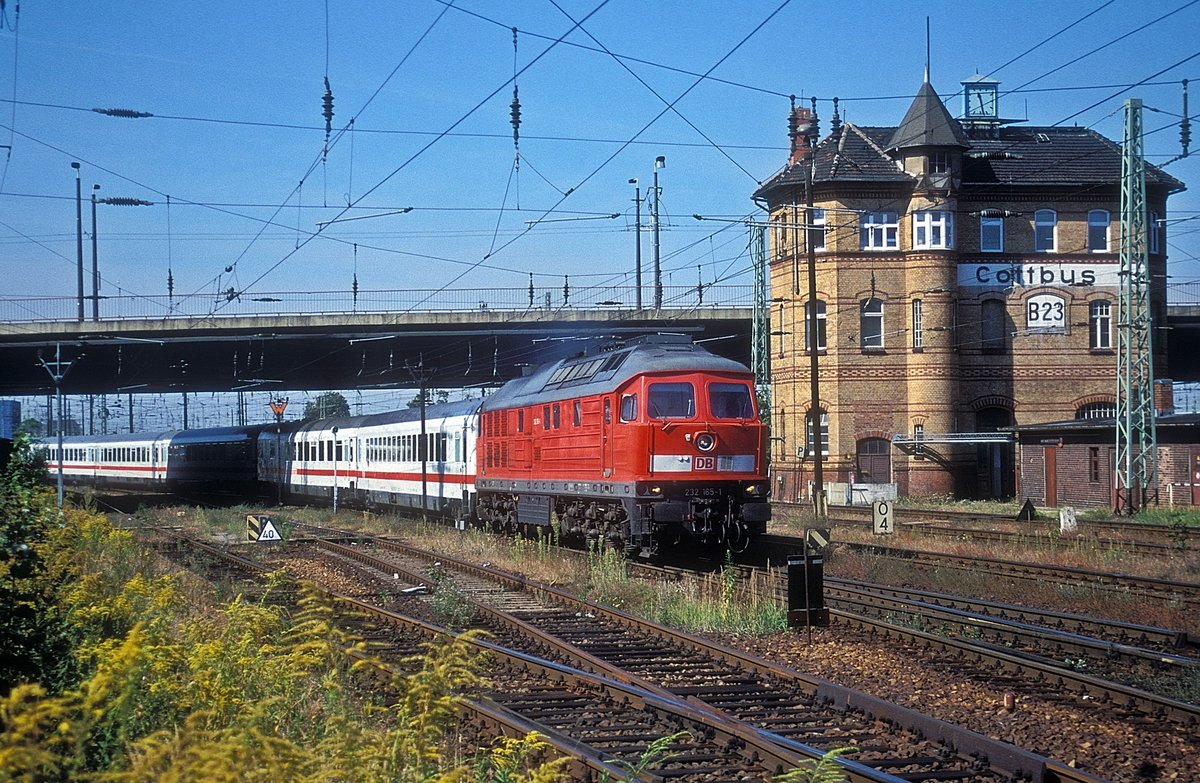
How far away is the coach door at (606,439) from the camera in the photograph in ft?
65.3

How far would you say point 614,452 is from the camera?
1975 cm

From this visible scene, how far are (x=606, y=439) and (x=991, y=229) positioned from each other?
28.3 m

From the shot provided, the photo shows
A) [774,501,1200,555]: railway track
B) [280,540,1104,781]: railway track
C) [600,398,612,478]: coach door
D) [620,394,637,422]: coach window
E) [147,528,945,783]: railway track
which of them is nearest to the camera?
[147,528,945,783]: railway track

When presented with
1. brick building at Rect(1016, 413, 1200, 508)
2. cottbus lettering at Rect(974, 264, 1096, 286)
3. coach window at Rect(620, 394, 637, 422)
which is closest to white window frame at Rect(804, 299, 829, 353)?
cottbus lettering at Rect(974, 264, 1096, 286)

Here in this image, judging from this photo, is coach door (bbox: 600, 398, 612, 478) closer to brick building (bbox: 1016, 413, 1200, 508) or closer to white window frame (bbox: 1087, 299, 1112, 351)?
brick building (bbox: 1016, 413, 1200, 508)

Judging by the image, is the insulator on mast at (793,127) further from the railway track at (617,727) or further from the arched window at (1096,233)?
the railway track at (617,727)

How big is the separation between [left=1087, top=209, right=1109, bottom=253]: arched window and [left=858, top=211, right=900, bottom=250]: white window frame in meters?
7.18

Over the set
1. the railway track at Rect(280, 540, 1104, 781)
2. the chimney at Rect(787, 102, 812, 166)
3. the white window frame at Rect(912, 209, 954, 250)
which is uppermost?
the chimney at Rect(787, 102, 812, 166)

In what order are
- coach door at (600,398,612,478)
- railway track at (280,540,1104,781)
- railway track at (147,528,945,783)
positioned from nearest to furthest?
1. railway track at (147,528,945,783)
2. railway track at (280,540,1104,781)
3. coach door at (600,398,612,478)

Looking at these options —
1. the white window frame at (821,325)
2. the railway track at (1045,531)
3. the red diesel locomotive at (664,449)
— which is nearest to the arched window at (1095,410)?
the white window frame at (821,325)

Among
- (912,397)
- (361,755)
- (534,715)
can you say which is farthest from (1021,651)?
(912,397)

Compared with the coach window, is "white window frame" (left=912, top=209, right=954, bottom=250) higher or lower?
higher

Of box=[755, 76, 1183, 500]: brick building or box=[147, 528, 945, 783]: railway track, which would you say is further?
box=[755, 76, 1183, 500]: brick building

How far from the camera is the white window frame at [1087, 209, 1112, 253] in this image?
43.6 meters
